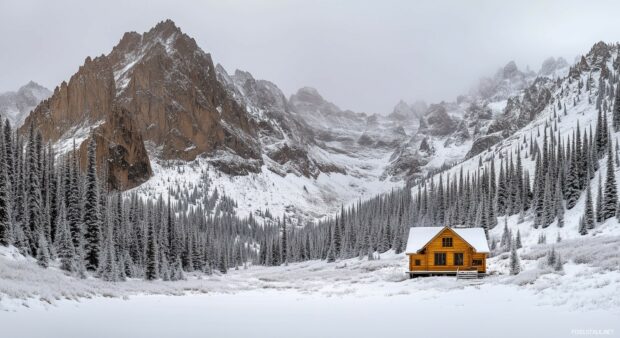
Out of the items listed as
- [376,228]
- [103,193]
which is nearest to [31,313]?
[103,193]

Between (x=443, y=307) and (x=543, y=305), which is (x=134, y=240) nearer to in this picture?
(x=443, y=307)

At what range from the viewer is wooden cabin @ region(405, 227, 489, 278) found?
5416 centimetres

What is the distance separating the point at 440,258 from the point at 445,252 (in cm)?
89

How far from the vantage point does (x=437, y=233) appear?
56156 mm

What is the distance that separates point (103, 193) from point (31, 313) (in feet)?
179

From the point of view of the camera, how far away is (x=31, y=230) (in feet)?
173

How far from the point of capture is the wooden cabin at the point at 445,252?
54.2m

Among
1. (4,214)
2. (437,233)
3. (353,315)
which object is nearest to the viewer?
(353,315)

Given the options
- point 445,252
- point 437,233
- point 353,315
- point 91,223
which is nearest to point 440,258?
point 445,252

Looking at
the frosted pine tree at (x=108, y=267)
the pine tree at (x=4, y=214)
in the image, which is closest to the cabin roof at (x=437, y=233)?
the frosted pine tree at (x=108, y=267)

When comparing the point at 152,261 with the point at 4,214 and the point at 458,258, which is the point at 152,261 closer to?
the point at 4,214

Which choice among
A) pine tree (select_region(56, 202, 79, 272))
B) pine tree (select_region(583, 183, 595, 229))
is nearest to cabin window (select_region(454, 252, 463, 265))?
pine tree (select_region(583, 183, 595, 229))

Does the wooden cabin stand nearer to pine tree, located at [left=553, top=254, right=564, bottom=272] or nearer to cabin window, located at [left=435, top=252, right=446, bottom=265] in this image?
cabin window, located at [left=435, top=252, right=446, bottom=265]

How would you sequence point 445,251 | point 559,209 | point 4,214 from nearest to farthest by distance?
point 4,214, point 445,251, point 559,209
